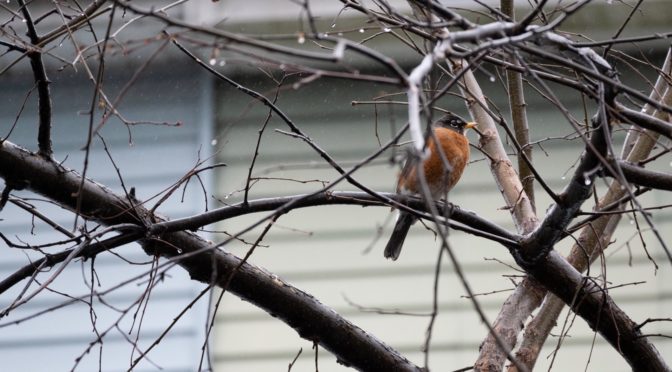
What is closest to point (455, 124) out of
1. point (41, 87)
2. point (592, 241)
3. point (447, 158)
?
point (447, 158)

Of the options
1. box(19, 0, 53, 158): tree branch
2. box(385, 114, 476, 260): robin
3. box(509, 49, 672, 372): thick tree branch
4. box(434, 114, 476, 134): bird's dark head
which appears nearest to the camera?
box(19, 0, 53, 158): tree branch

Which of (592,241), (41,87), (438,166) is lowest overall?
(41,87)

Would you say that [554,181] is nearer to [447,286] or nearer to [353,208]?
[447,286]

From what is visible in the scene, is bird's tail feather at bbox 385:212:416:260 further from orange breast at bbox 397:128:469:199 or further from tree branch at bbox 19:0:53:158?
tree branch at bbox 19:0:53:158

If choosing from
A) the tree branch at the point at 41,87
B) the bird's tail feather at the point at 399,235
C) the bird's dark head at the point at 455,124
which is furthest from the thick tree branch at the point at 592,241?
the tree branch at the point at 41,87

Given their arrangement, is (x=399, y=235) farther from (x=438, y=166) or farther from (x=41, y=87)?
(x=41, y=87)

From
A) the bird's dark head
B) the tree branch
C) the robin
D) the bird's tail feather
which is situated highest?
the bird's dark head

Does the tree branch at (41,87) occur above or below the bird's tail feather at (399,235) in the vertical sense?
below

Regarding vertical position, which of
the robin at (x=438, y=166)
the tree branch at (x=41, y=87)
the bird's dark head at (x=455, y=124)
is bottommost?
the tree branch at (x=41, y=87)

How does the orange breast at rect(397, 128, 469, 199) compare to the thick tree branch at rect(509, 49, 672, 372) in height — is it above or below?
above

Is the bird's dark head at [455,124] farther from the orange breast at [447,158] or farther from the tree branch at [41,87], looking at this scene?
the tree branch at [41,87]

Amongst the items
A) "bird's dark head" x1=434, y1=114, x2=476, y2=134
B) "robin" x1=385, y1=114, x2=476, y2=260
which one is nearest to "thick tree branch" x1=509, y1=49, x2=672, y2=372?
"robin" x1=385, y1=114, x2=476, y2=260

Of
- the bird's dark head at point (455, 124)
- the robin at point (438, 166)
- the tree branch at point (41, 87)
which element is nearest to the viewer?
the tree branch at point (41, 87)

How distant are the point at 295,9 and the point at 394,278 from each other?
1472 millimetres
